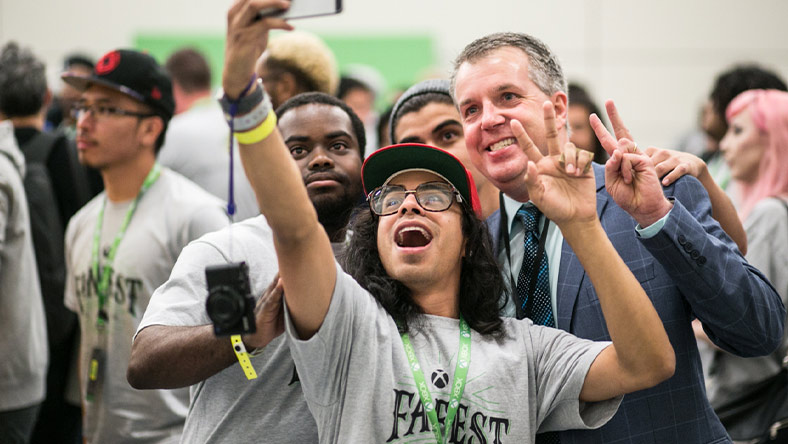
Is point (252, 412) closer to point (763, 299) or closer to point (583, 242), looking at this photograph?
point (583, 242)

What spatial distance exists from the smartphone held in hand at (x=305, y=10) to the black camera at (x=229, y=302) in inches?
19.6

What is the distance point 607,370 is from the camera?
1.92 metres

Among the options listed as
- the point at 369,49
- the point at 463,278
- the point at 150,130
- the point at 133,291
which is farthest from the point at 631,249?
the point at 369,49

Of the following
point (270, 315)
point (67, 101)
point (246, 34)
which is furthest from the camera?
point (67, 101)

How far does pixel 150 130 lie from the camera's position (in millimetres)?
3516

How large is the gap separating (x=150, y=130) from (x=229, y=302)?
6.87 ft

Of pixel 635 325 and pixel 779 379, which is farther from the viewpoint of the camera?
pixel 779 379

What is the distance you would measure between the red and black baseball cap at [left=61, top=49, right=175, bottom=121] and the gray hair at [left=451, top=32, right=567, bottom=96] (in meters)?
1.54

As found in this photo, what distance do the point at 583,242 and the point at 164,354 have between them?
1100mm

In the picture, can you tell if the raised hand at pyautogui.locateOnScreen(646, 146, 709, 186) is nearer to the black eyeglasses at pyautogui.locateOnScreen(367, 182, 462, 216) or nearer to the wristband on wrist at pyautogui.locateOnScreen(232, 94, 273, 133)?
the black eyeglasses at pyautogui.locateOnScreen(367, 182, 462, 216)

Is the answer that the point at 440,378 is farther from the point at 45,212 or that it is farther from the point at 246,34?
the point at 45,212

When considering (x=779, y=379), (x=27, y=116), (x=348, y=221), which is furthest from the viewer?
(x=27, y=116)

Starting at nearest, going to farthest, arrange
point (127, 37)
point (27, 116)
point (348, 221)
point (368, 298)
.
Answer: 1. point (368, 298)
2. point (348, 221)
3. point (27, 116)
4. point (127, 37)

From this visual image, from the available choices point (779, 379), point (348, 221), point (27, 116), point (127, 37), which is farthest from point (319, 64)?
point (127, 37)
